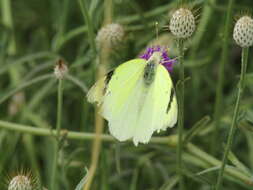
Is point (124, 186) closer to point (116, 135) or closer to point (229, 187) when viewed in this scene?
point (229, 187)

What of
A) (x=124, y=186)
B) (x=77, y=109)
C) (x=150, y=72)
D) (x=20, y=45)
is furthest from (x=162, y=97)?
(x=20, y=45)

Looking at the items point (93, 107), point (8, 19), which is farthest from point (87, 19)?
point (8, 19)

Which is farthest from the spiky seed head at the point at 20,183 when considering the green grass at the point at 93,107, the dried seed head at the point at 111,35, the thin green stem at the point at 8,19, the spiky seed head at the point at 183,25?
the thin green stem at the point at 8,19

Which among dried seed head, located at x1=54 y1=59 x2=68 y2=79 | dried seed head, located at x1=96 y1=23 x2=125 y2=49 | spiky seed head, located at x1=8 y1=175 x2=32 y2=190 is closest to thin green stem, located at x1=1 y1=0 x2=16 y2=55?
dried seed head, located at x1=96 y1=23 x2=125 y2=49

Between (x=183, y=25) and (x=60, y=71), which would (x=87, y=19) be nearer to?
(x=60, y=71)

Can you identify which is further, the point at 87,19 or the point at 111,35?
the point at 111,35

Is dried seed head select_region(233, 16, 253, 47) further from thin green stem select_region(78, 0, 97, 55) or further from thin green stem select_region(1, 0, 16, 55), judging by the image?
thin green stem select_region(1, 0, 16, 55)
